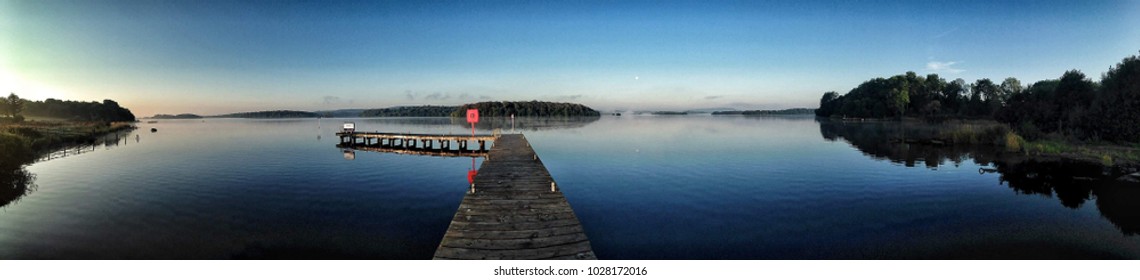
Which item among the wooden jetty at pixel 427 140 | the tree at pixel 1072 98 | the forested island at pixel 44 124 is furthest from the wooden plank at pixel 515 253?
the tree at pixel 1072 98

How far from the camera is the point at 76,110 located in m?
39.9

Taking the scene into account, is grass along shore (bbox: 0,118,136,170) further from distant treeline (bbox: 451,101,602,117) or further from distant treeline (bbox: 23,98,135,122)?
distant treeline (bbox: 451,101,602,117)

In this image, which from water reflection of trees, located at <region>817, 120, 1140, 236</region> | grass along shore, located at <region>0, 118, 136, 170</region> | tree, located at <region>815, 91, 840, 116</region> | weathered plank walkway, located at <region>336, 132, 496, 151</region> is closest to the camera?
water reflection of trees, located at <region>817, 120, 1140, 236</region>

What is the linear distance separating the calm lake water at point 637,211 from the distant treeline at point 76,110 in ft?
72.8

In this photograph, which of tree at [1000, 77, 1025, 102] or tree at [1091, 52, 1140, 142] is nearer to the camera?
tree at [1091, 52, 1140, 142]

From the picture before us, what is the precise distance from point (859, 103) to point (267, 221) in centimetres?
10046

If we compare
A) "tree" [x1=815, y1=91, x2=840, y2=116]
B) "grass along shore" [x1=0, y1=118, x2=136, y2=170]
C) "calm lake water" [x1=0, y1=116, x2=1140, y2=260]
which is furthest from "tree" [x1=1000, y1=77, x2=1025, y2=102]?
"grass along shore" [x1=0, y1=118, x2=136, y2=170]

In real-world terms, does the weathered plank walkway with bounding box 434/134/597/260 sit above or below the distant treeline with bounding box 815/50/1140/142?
below

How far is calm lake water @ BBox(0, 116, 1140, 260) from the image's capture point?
8266 mm

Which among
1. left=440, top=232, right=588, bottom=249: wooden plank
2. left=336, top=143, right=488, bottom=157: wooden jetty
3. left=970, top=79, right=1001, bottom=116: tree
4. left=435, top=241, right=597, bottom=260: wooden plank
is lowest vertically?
left=435, top=241, right=597, bottom=260: wooden plank

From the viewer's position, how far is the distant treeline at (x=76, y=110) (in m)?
32.4

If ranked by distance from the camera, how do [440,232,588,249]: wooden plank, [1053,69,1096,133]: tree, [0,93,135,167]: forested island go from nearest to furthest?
1. [440,232,588,249]: wooden plank
2. [0,93,135,167]: forested island
3. [1053,69,1096,133]: tree

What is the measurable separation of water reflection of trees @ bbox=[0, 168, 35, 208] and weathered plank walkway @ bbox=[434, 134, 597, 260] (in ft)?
42.6
